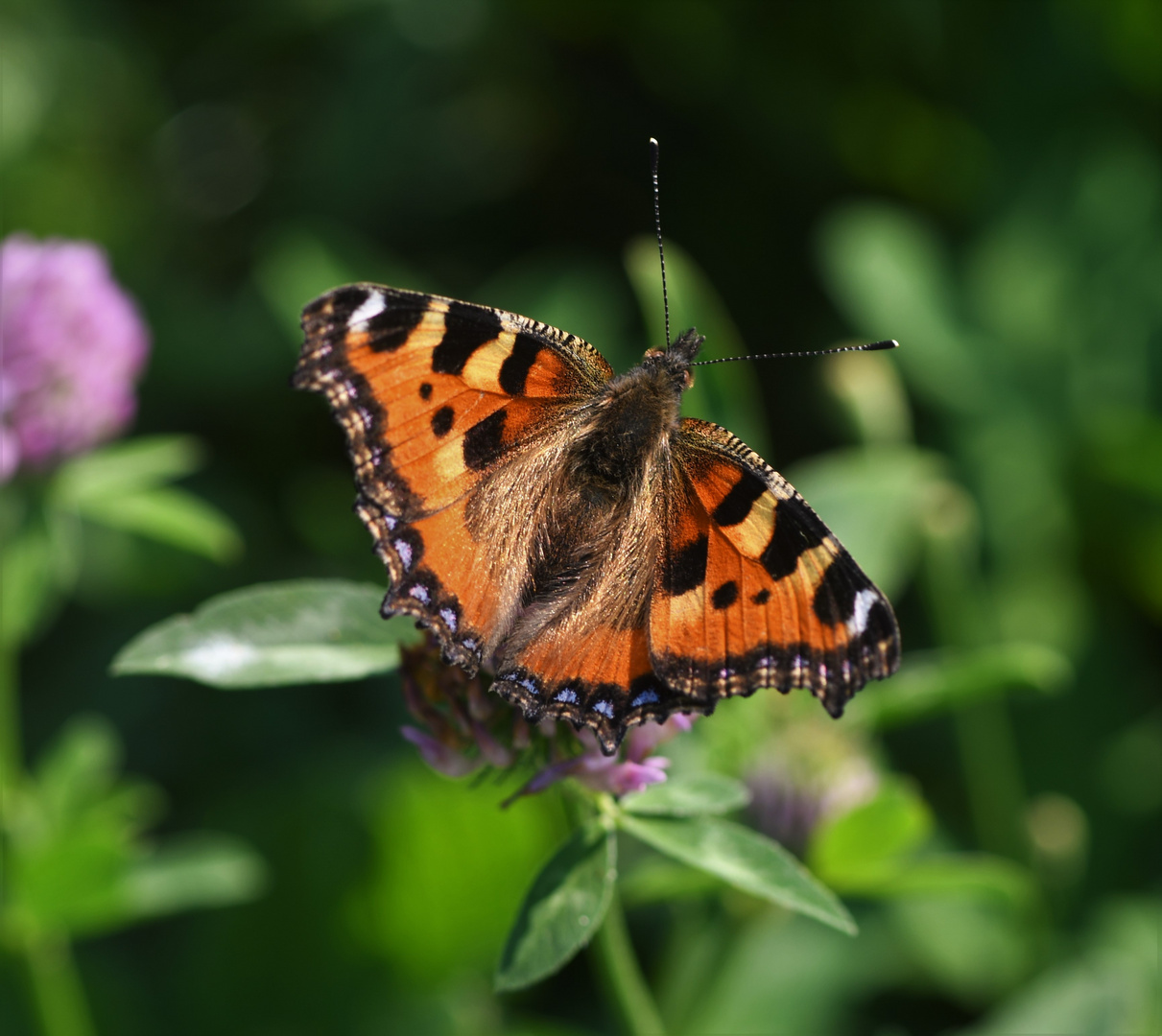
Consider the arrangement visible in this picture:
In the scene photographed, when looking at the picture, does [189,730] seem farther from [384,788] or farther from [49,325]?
[49,325]

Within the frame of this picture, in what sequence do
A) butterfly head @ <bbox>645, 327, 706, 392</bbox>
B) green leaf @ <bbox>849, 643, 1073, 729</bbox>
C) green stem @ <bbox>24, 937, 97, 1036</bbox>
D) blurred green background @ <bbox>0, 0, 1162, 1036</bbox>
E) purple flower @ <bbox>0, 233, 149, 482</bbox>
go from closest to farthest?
butterfly head @ <bbox>645, 327, 706, 392</bbox>, green leaf @ <bbox>849, 643, 1073, 729</bbox>, green stem @ <bbox>24, 937, 97, 1036</bbox>, purple flower @ <bbox>0, 233, 149, 482</bbox>, blurred green background @ <bbox>0, 0, 1162, 1036</bbox>

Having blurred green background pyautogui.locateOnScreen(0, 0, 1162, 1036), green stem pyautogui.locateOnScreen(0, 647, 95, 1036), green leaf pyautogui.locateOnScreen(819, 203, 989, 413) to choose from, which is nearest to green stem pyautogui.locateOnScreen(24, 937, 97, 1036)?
green stem pyautogui.locateOnScreen(0, 647, 95, 1036)

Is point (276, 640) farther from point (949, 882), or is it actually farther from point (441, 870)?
point (441, 870)

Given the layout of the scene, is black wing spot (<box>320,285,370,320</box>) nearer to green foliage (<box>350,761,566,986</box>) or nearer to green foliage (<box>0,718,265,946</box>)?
green foliage (<box>0,718,265,946</box>)

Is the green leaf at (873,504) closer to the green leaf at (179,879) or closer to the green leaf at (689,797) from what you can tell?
the green leaf at (689,797)

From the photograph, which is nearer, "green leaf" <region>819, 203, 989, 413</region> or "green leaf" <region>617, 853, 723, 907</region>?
"green leaf" <region>617, 853, 723, 907</region>

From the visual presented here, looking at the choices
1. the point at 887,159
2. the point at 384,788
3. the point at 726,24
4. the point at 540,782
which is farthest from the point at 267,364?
the point at 540,782

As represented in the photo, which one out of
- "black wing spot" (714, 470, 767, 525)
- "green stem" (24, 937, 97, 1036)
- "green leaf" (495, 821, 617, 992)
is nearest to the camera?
"green leaf" (495, 821, 617, 992)
